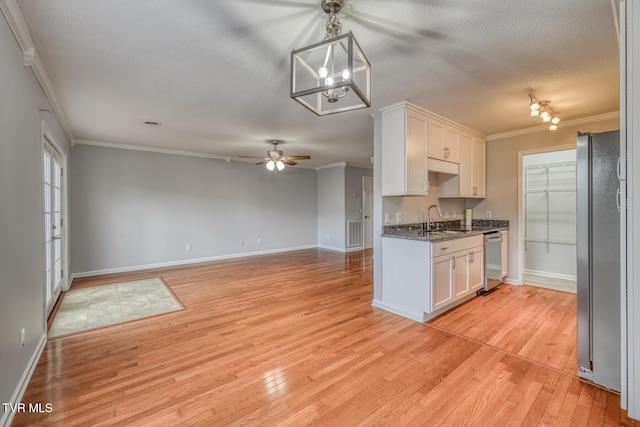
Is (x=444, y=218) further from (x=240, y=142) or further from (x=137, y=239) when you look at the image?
(x=137, y=239)

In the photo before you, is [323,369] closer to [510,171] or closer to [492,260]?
[492,260]

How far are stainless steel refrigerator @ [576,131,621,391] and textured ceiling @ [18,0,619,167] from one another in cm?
87

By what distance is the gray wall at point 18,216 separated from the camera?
174 cm

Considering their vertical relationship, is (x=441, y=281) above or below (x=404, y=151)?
below

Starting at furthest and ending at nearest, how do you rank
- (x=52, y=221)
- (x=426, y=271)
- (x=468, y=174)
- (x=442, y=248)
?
(x=468, y=174)
(x=52, y=221)
(x=442, y=248)
(x=426, y=271)

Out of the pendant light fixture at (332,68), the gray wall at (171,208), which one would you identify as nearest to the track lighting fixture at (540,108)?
the pendant light fixture at (332,68)

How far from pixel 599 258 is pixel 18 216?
13.8ft

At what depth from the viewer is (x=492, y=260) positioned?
4215mm

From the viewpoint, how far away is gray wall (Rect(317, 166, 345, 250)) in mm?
7855

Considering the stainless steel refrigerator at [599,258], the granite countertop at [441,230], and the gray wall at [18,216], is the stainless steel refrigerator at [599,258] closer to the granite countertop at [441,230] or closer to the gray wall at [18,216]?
the granite countertop at [441,230]

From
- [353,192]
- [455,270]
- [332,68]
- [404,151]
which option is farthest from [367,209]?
[332,68]

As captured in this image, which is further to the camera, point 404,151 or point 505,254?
point 505,254

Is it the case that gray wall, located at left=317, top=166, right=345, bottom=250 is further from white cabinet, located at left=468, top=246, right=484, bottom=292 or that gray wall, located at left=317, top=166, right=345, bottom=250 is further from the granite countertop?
white cabinet, located at left=468, top=246, right=484, bottom=292
